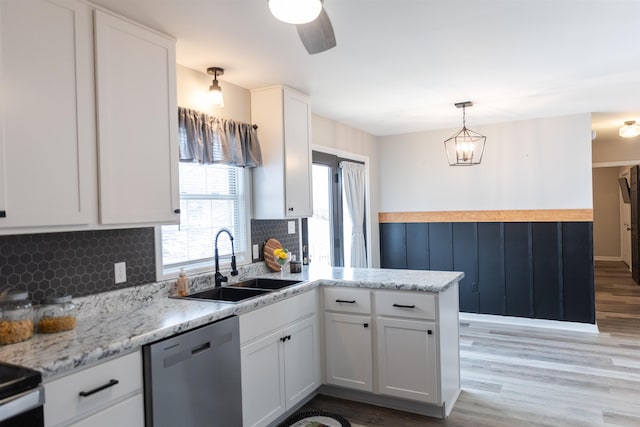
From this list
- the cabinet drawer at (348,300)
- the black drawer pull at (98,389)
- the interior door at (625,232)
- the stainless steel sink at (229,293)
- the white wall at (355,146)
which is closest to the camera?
the black drawer pull at (98,389)

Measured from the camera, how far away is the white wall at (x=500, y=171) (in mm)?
4840

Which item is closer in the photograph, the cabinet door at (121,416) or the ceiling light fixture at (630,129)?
the cabinet door at (121,416)

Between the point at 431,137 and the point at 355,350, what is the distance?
3429mm

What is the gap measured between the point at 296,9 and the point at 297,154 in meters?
2.11

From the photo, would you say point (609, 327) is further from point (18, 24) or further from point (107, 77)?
point (18, 24)

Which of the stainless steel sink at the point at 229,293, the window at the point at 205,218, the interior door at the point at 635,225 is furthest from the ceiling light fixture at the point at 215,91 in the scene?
the interior door at the point at 635,225

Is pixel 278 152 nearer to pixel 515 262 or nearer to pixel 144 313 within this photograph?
pixel 144 313

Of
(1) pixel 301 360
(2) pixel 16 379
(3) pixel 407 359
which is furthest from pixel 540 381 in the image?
(2) pixel 16 379

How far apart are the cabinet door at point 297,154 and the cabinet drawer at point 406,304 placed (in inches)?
40.7

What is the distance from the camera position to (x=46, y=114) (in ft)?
5.99

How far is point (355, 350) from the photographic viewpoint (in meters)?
3.07

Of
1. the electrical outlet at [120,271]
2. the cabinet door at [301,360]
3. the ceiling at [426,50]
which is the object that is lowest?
the cabinet door at [301,360]

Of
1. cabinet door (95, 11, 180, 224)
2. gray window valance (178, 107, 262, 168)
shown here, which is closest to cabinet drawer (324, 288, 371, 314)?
gray window valance (178, 107, 262, 168)

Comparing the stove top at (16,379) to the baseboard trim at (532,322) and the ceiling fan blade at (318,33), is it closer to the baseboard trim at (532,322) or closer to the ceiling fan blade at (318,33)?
the ceiling fan blade at (318,33)
